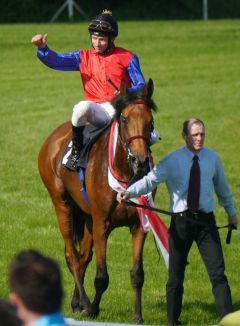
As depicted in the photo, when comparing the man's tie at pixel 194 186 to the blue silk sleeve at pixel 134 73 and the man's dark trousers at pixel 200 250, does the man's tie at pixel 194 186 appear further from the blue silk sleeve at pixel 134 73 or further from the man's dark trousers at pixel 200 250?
the blue silk sleeve at pixel 134 73

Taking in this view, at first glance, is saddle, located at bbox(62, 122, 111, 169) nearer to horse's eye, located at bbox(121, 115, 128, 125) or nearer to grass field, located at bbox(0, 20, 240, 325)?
horse's eye, located at bbox(121, 115, 128, 125)

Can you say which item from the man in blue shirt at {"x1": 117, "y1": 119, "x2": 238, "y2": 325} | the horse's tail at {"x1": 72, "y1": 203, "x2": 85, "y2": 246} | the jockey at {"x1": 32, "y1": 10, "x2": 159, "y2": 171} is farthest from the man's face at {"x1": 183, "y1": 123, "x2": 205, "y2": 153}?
the horse's tail at {"x1": 72, "y1": 203, "x2": 85, "y2": 246}

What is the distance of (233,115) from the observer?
25031 mm

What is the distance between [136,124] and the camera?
9.63 m

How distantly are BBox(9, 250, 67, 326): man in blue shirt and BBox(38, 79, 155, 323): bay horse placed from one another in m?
4.52

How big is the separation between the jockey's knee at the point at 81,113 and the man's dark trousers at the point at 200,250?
5.37 ft

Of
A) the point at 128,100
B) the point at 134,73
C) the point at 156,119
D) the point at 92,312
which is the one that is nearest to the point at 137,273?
the point at 92,312

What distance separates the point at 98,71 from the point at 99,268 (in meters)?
1.90

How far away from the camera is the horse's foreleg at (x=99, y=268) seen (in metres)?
10.4

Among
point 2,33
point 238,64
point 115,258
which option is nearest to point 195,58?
point 238,64

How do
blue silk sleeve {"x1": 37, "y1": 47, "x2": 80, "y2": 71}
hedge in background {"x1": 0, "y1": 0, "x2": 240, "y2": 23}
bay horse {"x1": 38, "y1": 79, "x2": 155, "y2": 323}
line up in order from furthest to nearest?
hedge in background {"x1": 0, "y1": 0, "x2": 240, "y2": 23} → blue silk sleeve {"x1": 37, "y1": 47, "x2": 80, "y2": 71} → bay horse {"x1": 38, "y1": 79, "x2": 155, "y2": 323}

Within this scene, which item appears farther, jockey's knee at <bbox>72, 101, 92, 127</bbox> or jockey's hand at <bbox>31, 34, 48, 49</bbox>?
jockey's hand at <bbox>31, 34, 48, 49</bbox>

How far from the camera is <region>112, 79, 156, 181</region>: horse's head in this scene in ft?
31.2

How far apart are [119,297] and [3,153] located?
32.2ft
